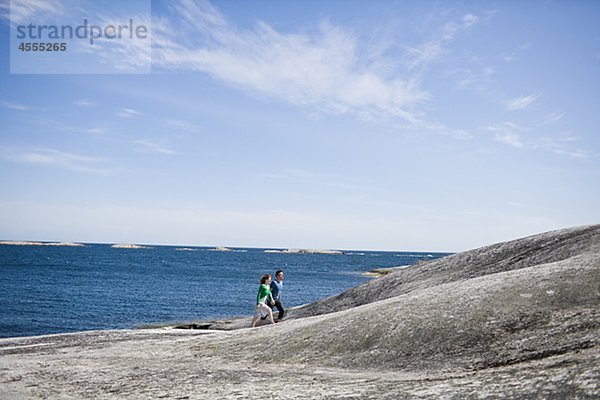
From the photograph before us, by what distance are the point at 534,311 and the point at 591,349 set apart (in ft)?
9.19

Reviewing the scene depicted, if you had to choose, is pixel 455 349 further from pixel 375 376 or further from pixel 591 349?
pixel 591 349

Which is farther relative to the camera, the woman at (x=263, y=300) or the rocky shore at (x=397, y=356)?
the woman at (x=263, y=300)

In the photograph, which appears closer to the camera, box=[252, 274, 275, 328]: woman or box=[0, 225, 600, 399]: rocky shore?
box=[0, 225, 600, 399]: rocky shore

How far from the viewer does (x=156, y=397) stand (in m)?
11.0

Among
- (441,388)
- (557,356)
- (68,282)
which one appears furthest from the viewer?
(68,282)

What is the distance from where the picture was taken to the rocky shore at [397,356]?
905 centimetres

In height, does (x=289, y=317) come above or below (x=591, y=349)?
below

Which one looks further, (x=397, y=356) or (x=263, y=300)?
(x=263, y=300)

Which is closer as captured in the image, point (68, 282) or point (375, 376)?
point (375, 376)

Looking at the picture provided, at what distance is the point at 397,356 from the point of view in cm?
1212

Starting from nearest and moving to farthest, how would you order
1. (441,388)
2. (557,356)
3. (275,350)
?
(441,388)
(557,356)
(275,350)

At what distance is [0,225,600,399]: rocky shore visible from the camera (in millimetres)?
9047

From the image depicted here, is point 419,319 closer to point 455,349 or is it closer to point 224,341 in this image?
point 455,349

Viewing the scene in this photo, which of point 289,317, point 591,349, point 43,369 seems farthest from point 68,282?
point 591,349
